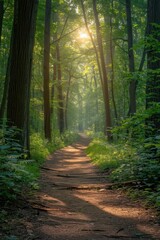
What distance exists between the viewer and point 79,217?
5.12 m

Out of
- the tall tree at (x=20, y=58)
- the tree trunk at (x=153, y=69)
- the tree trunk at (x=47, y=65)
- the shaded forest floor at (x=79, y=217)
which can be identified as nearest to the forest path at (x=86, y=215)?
the shaded forest floor at (x=79, y=217)

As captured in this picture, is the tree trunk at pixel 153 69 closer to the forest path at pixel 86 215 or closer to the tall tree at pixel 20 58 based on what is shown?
the forest path at pixel 86 215

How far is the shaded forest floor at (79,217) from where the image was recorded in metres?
4.16

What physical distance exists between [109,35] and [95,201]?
1723 centimetres

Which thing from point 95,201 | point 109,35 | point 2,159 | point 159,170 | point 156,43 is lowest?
point 95,201

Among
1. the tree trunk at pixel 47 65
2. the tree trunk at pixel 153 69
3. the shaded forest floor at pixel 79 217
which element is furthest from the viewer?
the tree trunk at pixel 47 65

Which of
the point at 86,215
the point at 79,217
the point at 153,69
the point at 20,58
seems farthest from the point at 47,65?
the point at 79,217

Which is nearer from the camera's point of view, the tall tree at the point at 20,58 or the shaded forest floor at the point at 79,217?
the shaded forest floor at the point at 79,217

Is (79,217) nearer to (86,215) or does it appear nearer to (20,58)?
(86,215)

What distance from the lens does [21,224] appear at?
441cm

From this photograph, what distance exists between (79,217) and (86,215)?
21 cm

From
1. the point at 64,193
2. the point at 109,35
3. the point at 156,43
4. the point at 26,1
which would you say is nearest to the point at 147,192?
the point at 64,193

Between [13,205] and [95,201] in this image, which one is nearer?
[13,205]

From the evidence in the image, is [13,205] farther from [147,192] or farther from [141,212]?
[147,192]
